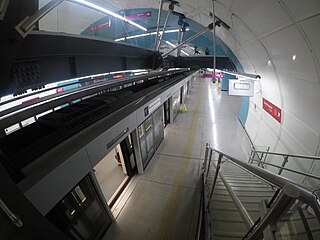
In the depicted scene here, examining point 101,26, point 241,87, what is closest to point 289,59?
point 241,87

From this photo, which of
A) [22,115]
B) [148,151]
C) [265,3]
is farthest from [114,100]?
[265,3]

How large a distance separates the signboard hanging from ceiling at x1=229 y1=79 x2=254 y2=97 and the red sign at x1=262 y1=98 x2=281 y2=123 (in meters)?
0.64

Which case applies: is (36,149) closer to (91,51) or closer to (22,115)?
(22,115)

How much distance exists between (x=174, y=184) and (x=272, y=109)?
403 cm

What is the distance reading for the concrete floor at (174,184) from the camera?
3335 mm

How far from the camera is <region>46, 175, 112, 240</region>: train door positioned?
2233 millimetres

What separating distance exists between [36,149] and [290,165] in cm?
537

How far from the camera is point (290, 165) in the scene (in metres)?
4.06

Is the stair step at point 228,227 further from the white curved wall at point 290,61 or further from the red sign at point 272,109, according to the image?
the red sign at point 272,109

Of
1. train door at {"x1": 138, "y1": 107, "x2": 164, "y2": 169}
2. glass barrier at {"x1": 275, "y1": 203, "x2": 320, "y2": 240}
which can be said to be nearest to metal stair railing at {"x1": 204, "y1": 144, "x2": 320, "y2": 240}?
glass barrier at {"x1": 275, "y1": 203, "x2": 320, "y2": 240}

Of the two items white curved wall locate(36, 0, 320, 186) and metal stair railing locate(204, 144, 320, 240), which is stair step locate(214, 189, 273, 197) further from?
metal stair railing locate(204, 144, 320, 240)

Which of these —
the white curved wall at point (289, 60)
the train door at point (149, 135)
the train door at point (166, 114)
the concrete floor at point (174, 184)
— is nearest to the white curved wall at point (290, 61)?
the white curved wall at point (289, 60)

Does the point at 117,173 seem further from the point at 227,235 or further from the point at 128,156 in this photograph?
the point at 227,235

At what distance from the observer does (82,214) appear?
105 inches
